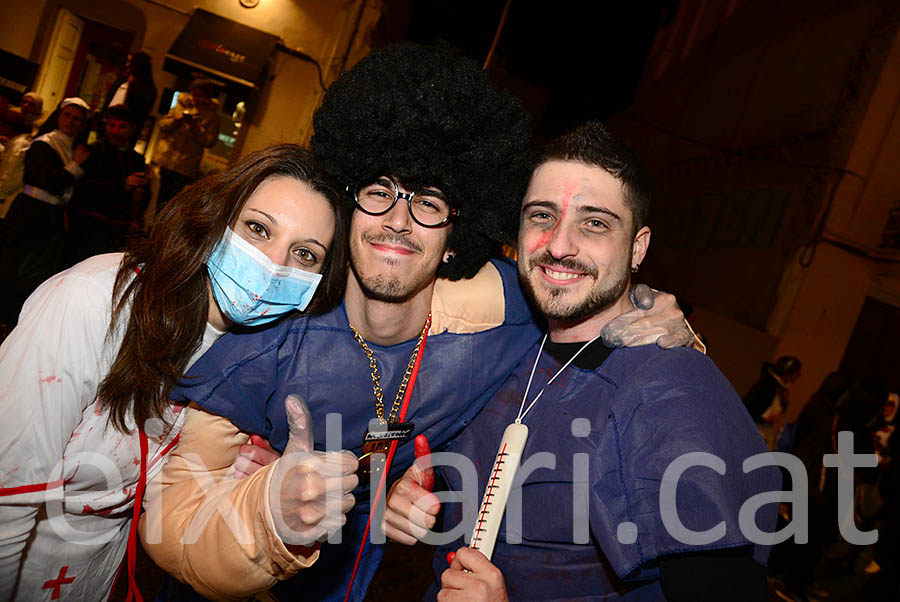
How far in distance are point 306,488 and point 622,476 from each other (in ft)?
3.12

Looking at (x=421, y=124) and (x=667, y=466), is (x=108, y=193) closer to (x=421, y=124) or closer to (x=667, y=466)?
(x=421, y=124)

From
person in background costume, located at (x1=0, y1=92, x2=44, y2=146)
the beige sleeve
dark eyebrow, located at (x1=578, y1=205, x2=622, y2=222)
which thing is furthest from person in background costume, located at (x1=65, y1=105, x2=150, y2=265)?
dark eyebrow, located at (x1=578, y1=205, x2=622, y2=222)

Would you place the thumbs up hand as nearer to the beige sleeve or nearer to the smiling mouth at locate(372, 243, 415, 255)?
the beige sleeve

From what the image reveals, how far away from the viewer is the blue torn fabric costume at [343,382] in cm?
204

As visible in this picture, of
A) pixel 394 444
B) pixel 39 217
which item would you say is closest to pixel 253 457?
pixel 394 444

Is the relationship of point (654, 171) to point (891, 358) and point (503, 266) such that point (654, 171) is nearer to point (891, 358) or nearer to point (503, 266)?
point (891, 358)

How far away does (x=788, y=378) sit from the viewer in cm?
591

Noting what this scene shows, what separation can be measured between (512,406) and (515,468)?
37 centimetres

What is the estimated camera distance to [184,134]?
6.68 metres

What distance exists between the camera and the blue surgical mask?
6.58 ft

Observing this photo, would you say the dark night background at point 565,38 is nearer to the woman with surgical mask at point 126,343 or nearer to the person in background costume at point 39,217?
the person in background costume at point 39,217

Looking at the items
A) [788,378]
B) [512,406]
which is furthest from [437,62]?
[788,378]

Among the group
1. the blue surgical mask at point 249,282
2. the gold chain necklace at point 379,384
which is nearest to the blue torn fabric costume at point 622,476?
the gold chain necklace at point 379,384

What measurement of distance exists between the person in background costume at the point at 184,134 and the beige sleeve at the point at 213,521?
5.45 m
